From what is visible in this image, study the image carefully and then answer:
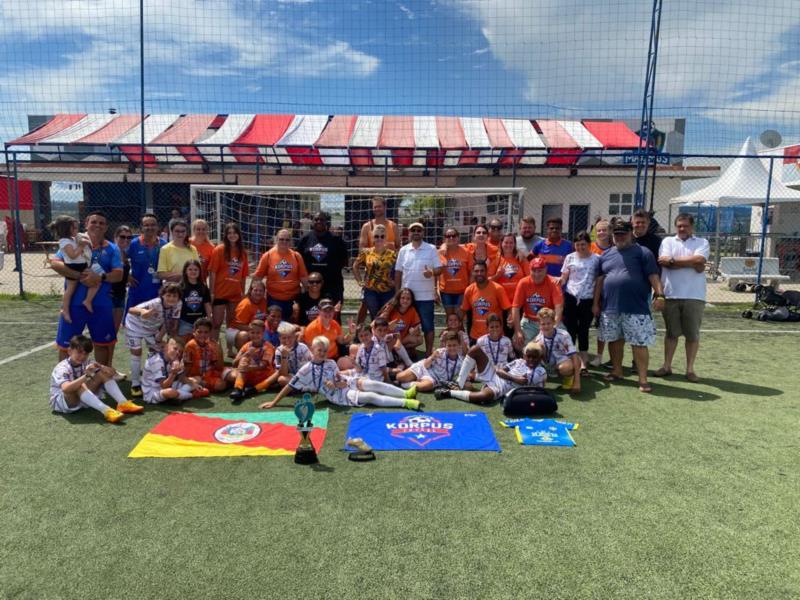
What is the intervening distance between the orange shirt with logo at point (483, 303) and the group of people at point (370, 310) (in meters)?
0.02

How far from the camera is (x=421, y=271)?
248 inches

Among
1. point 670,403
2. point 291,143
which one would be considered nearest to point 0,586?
point 670,403

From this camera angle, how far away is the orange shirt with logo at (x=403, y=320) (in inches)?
245

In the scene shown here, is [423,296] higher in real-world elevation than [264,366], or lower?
higher

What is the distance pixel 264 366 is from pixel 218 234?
16.9 ft

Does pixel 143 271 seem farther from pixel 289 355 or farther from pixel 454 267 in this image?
pixel 454 267

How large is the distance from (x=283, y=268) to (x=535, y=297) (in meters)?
2.93

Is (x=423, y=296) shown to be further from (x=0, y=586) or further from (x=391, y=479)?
(x=0, y=586)

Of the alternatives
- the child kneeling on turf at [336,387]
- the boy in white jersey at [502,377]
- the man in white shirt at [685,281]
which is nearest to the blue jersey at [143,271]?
the child kneeling on turf at [336,387]

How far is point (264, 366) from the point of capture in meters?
5.52

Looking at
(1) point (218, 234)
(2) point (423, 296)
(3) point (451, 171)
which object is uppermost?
(3) point (451, 171)

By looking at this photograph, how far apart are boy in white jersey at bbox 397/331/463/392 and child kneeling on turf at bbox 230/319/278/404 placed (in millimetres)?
1323

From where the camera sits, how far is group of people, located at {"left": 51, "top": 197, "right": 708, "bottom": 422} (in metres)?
5.16

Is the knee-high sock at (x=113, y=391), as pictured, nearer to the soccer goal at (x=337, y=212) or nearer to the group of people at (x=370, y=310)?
the group of people at (x=370, y=310)
